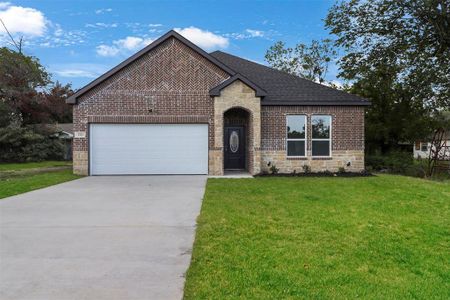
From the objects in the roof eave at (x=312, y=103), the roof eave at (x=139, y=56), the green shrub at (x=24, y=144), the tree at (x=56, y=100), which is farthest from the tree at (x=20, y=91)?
the roof eave at (x=312, y=103)

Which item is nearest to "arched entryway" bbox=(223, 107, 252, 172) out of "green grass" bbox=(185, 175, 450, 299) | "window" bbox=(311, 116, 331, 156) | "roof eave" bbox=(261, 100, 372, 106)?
"roof eave" bbox=(261, 100, 372, 106)

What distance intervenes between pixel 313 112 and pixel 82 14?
37.5 ft

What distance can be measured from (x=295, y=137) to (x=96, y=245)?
12716 mm

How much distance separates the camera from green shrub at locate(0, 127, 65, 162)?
27531 mm

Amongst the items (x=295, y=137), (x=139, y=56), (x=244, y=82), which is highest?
(x=139, y=56)

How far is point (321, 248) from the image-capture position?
17.6 ft

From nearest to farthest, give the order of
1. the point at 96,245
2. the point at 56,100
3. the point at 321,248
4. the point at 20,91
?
the point at 321,248 < the point at 96,245 < the point at 20,91 < the point at 56,100

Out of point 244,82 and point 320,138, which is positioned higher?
point 244,82

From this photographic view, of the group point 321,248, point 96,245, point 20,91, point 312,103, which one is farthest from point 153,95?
point 20,91

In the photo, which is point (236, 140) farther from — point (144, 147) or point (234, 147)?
point (144, 147)

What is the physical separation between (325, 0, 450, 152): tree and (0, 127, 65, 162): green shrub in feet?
73.1

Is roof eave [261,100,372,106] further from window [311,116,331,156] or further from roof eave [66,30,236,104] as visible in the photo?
roof eave [66,30,236,104]

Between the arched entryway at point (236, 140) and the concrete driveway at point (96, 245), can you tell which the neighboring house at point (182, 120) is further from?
the concrete driveway at point (96, 245)

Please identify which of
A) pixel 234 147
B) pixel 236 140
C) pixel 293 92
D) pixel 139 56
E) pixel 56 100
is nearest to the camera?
pixel 139 56
